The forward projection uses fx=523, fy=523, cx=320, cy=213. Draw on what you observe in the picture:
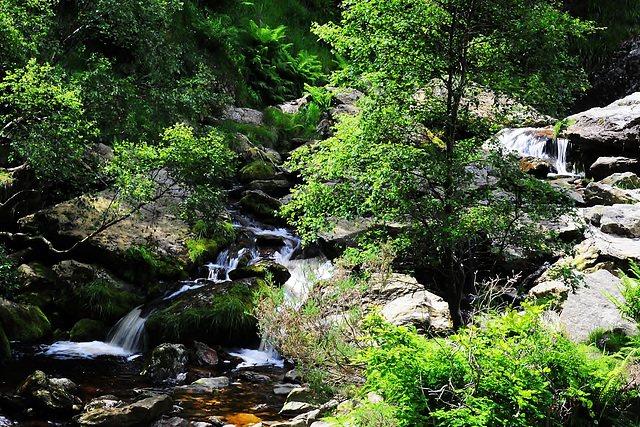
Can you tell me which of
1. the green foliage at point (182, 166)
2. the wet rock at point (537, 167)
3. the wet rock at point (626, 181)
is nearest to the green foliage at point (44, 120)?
the green foliage at point (182, 166)

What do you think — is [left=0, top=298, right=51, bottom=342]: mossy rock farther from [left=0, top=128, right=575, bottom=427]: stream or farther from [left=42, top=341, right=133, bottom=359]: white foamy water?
[left=42, top=341, right=133, bottom=359]: white foamy water

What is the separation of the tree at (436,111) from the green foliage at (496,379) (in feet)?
7.29

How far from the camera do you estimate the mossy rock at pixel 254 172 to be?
17047mm

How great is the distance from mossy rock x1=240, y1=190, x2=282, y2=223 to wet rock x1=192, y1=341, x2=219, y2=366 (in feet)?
18.2

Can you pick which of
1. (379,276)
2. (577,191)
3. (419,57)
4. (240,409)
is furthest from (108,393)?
(577,191)

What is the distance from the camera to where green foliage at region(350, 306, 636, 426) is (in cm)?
358

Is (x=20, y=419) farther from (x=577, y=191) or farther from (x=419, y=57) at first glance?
(x=577, y=191)

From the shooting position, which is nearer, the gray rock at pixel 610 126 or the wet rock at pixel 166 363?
the wet rock at pixel 166 363

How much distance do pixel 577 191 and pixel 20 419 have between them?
1357cm

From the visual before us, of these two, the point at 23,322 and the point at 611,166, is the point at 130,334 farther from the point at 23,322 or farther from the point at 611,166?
the point at 611,166

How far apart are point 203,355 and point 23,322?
11.1 feet

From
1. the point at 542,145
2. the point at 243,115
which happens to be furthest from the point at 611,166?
the point at 243,115

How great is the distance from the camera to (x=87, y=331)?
32.4ft

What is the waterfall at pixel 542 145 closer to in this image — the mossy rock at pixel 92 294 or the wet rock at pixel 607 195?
the wet rock at pixel 607 195
